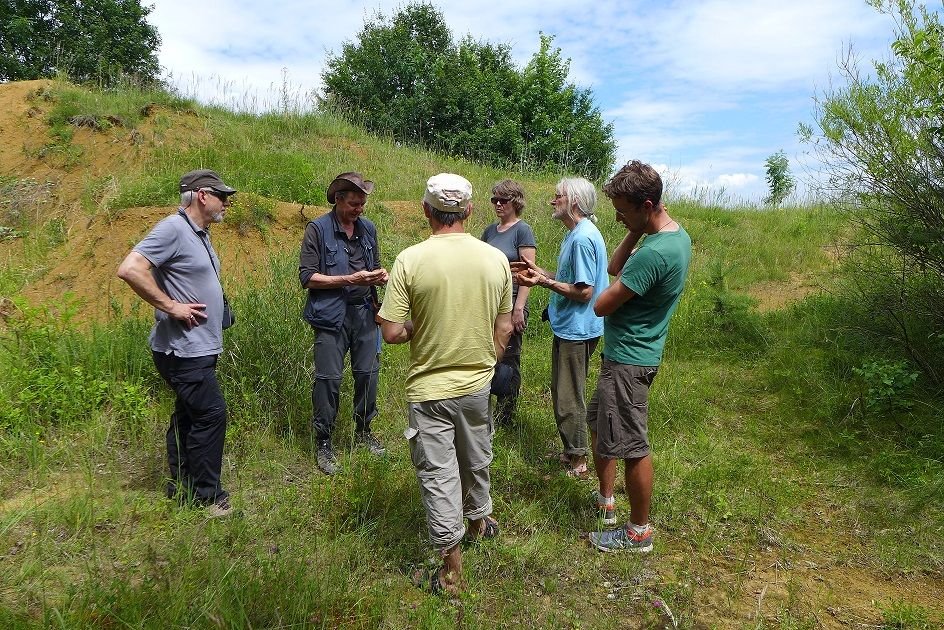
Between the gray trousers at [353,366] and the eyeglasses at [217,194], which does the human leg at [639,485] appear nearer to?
the gray trousers at [353,366]

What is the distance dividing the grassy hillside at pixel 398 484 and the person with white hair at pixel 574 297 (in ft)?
1.64

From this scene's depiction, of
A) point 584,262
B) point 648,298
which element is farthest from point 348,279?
point 648,298

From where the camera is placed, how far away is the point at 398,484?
3.65 m

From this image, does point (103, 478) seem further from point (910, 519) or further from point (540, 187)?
point (540, 187)

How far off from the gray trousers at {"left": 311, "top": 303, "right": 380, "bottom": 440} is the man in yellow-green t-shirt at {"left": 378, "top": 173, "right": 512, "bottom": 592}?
1381 millimetres

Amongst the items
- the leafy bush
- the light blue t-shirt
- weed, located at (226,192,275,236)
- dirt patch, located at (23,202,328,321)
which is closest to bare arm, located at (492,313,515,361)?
the light blue t-shirt

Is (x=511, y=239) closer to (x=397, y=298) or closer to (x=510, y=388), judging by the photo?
(x=510, y=388)

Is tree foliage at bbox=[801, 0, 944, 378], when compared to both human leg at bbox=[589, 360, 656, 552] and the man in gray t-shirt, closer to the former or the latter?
human leg at bbox=[589, 360, 656, 552]

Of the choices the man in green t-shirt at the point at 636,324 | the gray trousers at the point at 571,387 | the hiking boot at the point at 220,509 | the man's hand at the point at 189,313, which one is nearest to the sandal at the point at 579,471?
the gray trousers at the point at 571,387

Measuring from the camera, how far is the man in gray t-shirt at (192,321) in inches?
120

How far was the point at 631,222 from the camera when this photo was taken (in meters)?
3.09

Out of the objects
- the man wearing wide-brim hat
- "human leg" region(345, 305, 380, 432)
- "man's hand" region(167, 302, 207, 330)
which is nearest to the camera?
"man's hand" region(167, 302, 207, 330)

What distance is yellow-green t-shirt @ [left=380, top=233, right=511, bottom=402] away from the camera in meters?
2.60

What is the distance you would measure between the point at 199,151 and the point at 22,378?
21.2 feet
